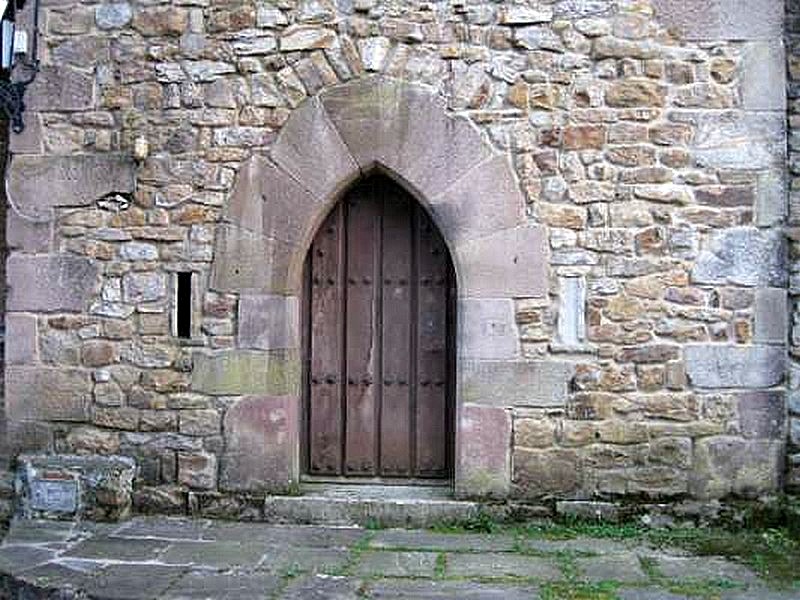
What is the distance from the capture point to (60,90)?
19.3 feet

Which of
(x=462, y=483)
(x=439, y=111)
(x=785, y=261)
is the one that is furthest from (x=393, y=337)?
(x=785, y=261)

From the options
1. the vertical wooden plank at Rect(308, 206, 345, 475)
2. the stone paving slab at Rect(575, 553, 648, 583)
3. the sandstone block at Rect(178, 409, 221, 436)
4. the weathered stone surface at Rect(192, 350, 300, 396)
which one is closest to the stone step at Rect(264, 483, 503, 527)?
the vertical wooden plank at Rect(308, 206, 345, 475)

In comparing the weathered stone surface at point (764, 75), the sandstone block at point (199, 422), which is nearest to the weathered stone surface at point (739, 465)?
the weathered stone surface at point (764, 75)

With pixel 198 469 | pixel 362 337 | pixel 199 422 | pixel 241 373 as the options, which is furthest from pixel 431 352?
pixel 198 469

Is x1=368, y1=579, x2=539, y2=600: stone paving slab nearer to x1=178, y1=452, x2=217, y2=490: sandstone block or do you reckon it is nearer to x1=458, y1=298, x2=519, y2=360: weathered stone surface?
x1=458, y1=298, x2=519, y2=360: weathered stone surface

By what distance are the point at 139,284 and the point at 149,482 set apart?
1.14m

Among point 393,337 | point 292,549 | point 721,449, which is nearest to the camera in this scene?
point 292,549

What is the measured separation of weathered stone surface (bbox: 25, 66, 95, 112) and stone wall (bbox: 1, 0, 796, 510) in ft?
0.08

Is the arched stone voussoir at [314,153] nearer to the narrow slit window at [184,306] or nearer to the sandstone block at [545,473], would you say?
the narrow slit window at [184,306]

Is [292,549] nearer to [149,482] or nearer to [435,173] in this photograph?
[149,482]

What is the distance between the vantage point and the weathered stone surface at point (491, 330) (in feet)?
18.4

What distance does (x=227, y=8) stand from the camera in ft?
18.9

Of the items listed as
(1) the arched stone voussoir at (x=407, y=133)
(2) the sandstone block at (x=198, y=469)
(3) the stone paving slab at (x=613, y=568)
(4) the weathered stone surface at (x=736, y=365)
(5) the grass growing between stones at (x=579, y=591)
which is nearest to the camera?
(5) the grass growing between stones at (x=579, y=591)

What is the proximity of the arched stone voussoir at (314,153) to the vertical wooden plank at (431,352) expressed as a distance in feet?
2.00
